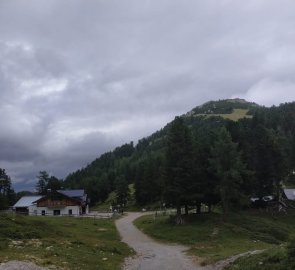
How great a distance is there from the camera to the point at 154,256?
4722cm

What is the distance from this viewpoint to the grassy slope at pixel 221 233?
2183 inches

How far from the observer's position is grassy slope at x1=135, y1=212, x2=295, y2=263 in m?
55.5

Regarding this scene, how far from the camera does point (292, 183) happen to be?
508 ft

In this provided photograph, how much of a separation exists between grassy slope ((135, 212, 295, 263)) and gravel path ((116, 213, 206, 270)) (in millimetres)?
2267

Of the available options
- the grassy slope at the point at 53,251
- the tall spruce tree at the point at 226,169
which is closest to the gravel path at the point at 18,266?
the grassy slope at the point at 53,251

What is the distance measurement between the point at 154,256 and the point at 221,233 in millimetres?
19972

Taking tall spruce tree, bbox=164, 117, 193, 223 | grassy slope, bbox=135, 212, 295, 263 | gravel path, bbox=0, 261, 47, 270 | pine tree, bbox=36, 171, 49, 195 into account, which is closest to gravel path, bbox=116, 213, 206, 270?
grassy slope, bbox=135, 212, 295, 263

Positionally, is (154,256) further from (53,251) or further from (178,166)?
(178,166)

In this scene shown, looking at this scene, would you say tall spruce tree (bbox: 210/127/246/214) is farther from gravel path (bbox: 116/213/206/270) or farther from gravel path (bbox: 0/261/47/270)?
gravel path (bbox: 0/261/47/270)

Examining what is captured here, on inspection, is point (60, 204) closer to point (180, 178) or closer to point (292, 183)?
point (180, 178)

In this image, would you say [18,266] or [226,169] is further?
[226,169]

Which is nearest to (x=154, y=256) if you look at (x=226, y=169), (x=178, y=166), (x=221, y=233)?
(x=221, y=233)

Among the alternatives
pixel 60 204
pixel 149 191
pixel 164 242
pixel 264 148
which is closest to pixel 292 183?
pixel 149 191

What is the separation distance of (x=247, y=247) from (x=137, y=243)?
51.2ft
